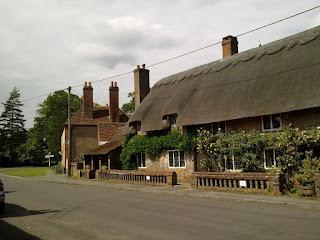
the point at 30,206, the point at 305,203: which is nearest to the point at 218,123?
the point at 305,203

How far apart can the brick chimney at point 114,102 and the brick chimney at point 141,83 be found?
239 inches

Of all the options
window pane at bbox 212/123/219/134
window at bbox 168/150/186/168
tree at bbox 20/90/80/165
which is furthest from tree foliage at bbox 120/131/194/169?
tree at bbox 20/90/80/165

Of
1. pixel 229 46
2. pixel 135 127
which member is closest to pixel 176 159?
pixel 135 127

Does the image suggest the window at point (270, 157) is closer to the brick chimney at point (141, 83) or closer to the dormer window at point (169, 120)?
the dormer window at point (169, 120)

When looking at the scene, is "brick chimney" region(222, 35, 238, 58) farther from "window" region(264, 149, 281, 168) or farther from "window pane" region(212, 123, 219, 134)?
"window" region(264, 149, 281, 168)

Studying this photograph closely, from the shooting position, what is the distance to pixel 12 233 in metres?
12.0

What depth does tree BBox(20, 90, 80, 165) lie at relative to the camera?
3177 inches

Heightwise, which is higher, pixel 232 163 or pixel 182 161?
pixel 182 161

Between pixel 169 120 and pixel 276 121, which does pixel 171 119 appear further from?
pixel 276 121

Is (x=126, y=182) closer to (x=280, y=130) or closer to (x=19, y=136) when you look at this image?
(x=280, y=130)

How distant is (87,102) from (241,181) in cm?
3218

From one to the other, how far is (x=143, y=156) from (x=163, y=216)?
66.1ft

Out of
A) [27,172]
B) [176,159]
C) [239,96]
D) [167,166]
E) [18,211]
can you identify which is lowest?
[18,211]

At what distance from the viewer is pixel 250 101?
958 inches
